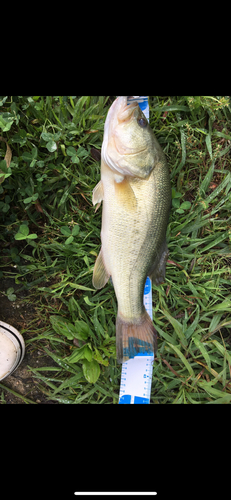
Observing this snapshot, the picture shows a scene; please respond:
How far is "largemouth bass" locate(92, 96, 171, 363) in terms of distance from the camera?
1.97m

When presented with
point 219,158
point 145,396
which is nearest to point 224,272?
point 219,158

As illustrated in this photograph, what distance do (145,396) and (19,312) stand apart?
133 cm

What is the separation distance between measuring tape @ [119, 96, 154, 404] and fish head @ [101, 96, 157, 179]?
613 mm

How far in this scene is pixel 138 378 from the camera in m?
2.51

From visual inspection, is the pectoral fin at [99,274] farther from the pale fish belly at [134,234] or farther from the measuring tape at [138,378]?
the measuring tape at [138,378]

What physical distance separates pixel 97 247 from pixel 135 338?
84 centimetres

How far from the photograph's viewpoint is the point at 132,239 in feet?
6.81

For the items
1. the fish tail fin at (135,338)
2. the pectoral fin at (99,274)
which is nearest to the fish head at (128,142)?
the pectoral fin at (99,274)

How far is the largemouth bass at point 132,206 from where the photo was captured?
6.47 feet

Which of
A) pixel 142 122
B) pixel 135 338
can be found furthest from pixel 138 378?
pixel 142 122

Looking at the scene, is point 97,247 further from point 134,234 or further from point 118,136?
point 118,136

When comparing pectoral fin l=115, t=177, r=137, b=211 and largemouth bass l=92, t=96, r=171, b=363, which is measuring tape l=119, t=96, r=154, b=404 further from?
pectoral fin l=115, t=177, r=137, b=211

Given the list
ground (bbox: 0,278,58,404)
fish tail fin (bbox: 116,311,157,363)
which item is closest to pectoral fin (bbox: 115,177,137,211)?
fish tail fin (bbox: 116,311,157,363)

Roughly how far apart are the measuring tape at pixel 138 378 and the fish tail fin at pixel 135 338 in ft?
0.58
